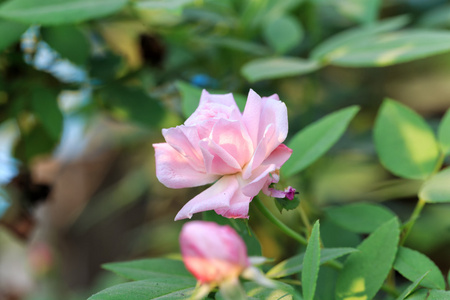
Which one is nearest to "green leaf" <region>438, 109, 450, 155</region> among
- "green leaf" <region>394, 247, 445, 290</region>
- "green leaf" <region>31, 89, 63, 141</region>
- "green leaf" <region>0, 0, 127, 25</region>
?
"green leaf" <region>394, 247, 445, 290</region>

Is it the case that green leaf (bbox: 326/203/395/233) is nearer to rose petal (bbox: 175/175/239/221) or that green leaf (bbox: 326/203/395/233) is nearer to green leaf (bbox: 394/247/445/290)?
green leaf (bbox: 394/247/445/290)

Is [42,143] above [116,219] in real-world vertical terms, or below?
above

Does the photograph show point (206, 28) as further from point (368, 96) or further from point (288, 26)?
point (368, 96)

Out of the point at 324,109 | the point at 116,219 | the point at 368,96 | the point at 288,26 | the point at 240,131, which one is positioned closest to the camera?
the point at 240,131

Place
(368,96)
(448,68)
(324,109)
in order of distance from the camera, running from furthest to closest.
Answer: (448,68)
(368,96)
(324,109)

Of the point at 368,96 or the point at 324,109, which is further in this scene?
the point at 368,96

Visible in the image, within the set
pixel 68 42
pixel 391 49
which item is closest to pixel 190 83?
pixel 68 42

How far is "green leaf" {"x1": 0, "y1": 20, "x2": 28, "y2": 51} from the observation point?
0.64m

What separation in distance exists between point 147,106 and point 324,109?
40cm

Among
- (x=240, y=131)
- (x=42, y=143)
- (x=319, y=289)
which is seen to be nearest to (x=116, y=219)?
(x=42, y=143)

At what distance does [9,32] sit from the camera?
0.65 metres

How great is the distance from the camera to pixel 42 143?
0.88m

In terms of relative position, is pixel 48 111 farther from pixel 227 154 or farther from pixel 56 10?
pixel 227 154

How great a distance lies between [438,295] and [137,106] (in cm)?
54
